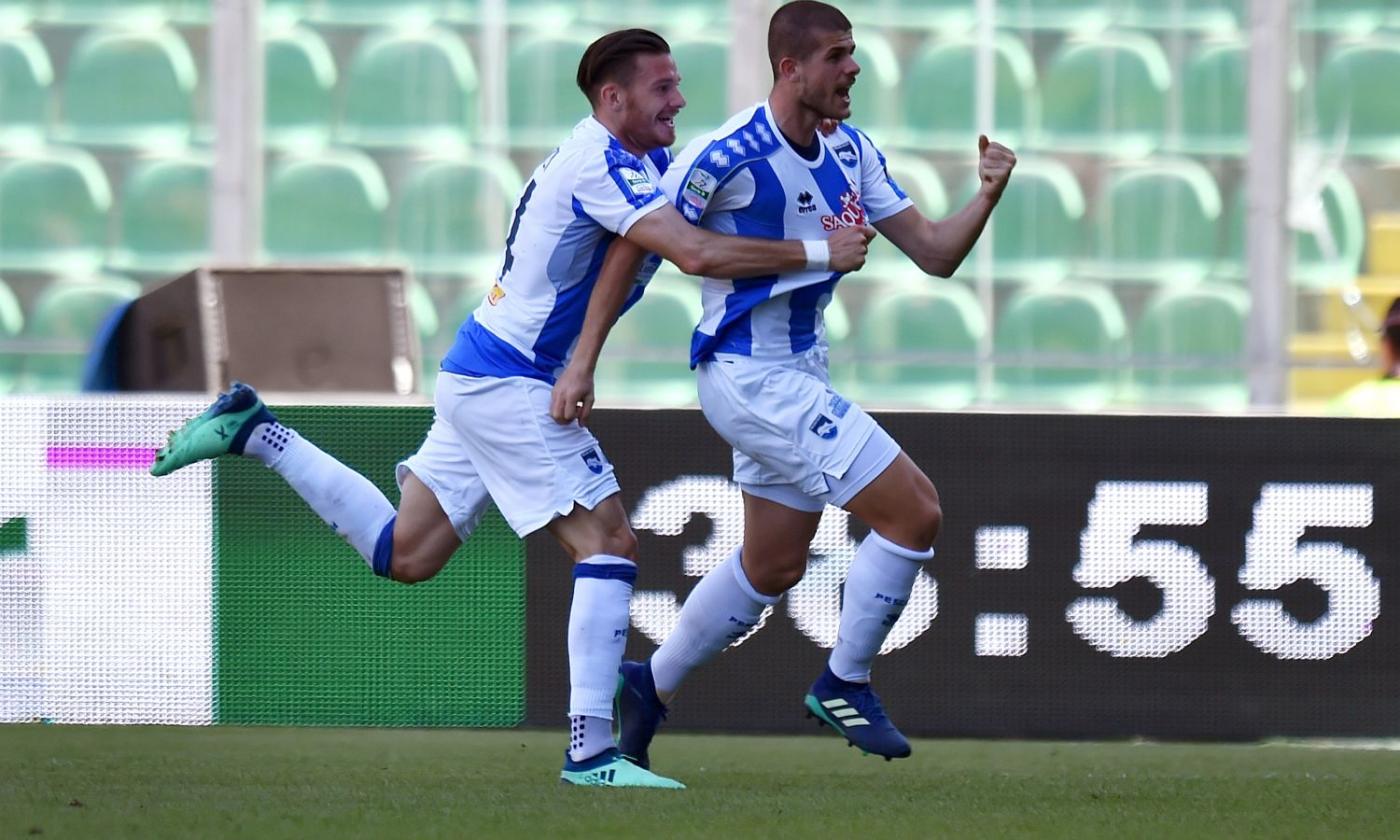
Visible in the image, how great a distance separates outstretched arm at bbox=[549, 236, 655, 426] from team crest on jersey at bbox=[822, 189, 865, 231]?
482 millimetres

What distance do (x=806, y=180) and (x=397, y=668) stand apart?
2.28 metres

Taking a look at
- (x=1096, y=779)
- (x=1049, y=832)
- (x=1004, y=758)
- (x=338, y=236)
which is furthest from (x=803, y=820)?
(x=338, y=236)

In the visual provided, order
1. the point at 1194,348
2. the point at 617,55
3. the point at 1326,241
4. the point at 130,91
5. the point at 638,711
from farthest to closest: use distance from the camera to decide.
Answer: the point at 130,91, the point at 1326,241, the point at 1194,348, the point at 638,711, the point at 617,55

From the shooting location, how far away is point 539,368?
5008 mm

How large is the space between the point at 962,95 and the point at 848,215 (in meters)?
4.97

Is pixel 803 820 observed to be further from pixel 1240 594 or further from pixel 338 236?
pixel 338 236

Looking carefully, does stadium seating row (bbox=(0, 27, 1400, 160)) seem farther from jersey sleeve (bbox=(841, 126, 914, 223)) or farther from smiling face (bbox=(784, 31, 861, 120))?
smiling face (bbox=(784, 31, 861, 120))

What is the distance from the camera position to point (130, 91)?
9.90m

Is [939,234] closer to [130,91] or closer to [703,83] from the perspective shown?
[703,83]

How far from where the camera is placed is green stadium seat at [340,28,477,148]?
994 centimetres

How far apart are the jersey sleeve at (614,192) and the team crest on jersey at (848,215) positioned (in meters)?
0.45

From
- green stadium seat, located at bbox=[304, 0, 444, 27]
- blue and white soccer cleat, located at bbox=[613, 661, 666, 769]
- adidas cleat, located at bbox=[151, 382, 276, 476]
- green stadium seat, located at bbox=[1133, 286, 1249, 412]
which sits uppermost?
green stadium seat, located at bbox=[304, 0, 444, 27]

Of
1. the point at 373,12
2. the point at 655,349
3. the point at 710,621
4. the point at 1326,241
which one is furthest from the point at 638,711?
the point at 373,12

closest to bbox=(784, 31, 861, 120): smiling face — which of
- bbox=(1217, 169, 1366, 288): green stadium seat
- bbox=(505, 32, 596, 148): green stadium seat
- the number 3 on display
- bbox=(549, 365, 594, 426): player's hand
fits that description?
bbox=(549, 365, 594, 426): player's hand
